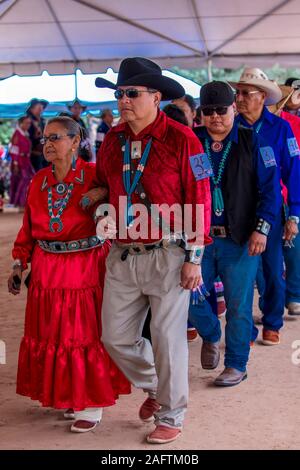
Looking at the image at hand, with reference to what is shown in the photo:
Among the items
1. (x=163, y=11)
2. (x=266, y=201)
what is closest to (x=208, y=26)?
(x=163, y=11)

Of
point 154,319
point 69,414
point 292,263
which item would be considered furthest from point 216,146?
point 292,263

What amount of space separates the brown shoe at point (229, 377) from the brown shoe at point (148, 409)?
2.54 feet

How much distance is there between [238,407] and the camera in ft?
15.1

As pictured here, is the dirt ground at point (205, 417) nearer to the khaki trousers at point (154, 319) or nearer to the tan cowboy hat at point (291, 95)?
the khaki trousers at point (154, 319)

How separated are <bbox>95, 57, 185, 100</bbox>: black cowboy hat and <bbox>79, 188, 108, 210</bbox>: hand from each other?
0.54 metres

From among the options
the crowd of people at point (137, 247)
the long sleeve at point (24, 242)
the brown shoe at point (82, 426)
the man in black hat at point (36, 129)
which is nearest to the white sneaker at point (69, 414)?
the crowd of people at point (137, 247)

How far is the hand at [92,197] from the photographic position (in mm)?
4156

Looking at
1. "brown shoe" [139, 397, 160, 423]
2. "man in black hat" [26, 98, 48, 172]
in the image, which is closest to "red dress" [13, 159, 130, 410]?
"brown shoe" [139, 397, 160, 423]

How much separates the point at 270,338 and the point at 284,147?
1.42m

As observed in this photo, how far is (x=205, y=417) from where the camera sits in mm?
4434

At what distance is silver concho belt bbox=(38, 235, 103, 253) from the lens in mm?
4297

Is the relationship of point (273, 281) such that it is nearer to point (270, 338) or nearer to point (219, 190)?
point (270, 338)

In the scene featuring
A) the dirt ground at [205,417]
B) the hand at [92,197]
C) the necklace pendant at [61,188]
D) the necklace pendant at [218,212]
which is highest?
the necklace pendant at [61,188]
